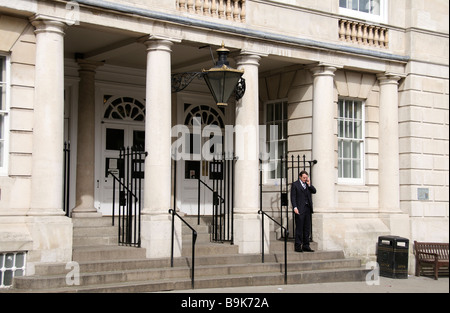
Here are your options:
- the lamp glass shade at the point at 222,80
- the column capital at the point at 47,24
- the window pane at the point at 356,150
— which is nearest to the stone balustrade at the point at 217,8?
the lamp glass shade at the point at 222,80

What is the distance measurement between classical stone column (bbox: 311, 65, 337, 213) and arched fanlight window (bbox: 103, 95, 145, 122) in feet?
12.7

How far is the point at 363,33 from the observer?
15328 millimetres

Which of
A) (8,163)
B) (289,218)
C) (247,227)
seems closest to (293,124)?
(289,218)

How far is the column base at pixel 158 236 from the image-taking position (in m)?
11.8

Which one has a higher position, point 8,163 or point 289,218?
point 8,163

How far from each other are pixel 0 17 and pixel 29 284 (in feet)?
13.4

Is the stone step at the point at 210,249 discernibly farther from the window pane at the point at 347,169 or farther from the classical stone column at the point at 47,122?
the window pane at the point at 347,169

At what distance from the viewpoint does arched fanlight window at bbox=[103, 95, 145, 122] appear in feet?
49.1

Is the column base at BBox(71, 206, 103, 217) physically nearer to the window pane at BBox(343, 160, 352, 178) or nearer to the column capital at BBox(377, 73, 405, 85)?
the window pane at BBox(343, 160, 352, 178)

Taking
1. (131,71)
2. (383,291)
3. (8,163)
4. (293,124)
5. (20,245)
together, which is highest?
(131,71)

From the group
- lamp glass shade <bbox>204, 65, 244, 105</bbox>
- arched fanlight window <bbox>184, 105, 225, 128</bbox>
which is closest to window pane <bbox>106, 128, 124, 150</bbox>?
arched fanlight window <bbox>184, 105, 225, 128</bbox>

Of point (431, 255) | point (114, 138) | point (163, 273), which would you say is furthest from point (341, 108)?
point (163, 273)

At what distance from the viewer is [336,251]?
45.8 feet

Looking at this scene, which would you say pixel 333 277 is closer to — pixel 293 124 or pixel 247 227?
pixel 247 227
